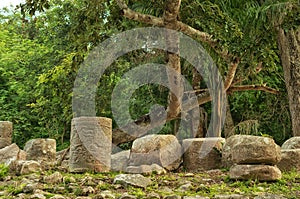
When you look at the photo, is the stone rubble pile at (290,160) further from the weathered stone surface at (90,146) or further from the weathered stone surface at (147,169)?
the weathered stone surface at (90,146)

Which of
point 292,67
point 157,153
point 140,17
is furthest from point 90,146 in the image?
point 292,67

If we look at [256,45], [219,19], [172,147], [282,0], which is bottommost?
[172,147]

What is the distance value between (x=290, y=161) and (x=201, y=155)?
174 centimetres

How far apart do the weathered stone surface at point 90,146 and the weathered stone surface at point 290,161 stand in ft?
10.6

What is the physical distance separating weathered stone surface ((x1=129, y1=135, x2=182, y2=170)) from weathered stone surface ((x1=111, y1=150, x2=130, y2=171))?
10 cm

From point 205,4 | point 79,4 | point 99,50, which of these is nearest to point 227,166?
point 205,4

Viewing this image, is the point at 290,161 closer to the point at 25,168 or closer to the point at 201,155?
the point at 201,155

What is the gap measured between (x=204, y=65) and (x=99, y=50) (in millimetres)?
4334

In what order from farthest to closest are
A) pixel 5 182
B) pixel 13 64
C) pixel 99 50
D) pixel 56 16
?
pixel 13 64 < pixel 56 16 < pixel 99 50 < pixel 5 182

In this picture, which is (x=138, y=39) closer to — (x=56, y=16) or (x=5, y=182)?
(x=56, y=16)

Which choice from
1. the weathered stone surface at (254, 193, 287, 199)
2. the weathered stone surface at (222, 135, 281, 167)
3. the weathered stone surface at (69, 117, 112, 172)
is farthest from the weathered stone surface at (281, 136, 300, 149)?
the weathered stone surface at (69, 117, 112, 172)

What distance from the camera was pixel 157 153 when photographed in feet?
28.7

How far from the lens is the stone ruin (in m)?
7.22

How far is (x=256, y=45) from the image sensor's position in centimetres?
927
